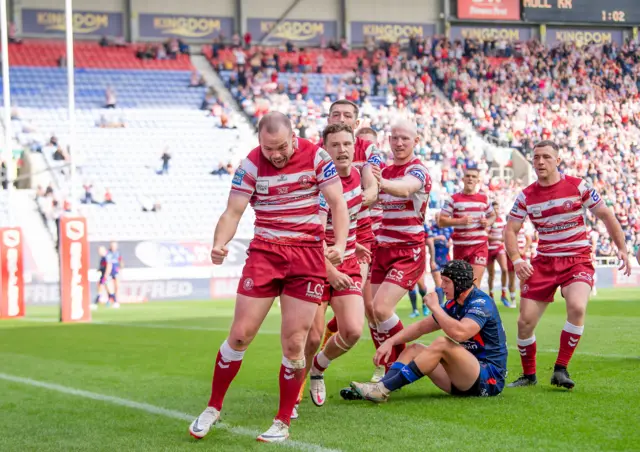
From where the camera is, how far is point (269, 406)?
785 cm

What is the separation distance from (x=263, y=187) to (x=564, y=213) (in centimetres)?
334

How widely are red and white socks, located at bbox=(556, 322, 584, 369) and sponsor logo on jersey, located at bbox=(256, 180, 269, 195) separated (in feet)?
10.7

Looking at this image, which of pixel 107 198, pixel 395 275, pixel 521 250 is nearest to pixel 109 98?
pixel 107 198

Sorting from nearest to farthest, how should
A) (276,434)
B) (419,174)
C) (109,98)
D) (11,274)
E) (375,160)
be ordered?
(276,434)
(375,160)
(419,174)
(11,274)
(109,98)

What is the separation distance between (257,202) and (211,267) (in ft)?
69.3

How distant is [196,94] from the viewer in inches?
1495

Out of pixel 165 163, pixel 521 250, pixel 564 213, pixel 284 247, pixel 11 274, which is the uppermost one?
pixel 165 163

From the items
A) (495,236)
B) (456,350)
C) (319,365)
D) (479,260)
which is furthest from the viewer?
(495,236)

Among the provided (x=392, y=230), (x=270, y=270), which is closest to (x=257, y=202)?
(x=270, y=270)

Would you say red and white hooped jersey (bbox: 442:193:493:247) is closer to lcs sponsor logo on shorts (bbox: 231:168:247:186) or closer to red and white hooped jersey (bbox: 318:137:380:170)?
red and white hooped jersey (bbox: 318:137:380:170)

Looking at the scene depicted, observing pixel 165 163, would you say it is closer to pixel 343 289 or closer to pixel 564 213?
pixel 564 213

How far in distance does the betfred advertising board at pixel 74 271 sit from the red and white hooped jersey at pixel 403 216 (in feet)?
37.7

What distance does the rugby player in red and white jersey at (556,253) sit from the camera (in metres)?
8.50

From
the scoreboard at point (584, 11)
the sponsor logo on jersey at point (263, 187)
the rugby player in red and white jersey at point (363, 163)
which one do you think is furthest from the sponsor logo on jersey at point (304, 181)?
the scoreboard at point (584, 11)
